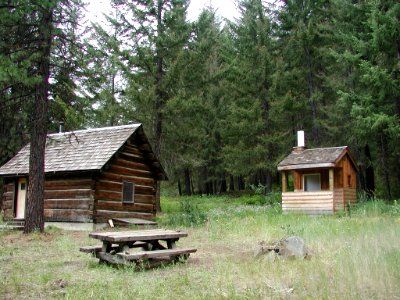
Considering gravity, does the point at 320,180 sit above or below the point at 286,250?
above

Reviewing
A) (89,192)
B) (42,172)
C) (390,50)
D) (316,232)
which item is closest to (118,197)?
(89,192)

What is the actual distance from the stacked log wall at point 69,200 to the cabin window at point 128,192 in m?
2.18

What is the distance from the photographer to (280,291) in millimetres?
6387

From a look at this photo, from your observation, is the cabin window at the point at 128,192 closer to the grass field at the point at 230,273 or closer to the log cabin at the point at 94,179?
the log cabin at the point at 94,179

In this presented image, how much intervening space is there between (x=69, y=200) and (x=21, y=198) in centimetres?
409

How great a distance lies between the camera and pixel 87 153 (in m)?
20.4

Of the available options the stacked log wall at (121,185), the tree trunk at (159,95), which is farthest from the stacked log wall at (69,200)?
the tree trunk at (159,95)

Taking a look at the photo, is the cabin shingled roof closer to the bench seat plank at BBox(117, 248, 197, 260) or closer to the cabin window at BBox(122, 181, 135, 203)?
the cabin window at BBox(122, 181, 135, 203)

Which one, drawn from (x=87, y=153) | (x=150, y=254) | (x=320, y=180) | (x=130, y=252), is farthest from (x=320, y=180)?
(x=150, y=254)

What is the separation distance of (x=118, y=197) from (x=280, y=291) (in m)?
15.1

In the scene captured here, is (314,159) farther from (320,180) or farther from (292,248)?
(292,248)

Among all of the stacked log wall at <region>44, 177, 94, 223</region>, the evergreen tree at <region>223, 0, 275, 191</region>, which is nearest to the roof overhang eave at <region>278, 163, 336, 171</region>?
the evergreen tree at <region>223, 0, 275, 191</region>

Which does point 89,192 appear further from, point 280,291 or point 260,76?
point 260,76

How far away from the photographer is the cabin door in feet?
73.1
